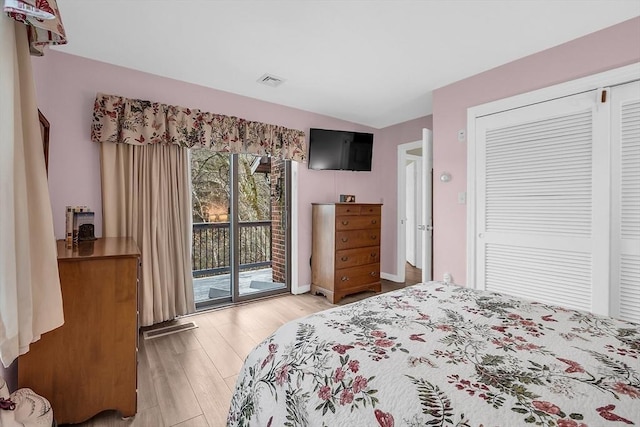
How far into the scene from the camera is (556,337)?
3.47 feet

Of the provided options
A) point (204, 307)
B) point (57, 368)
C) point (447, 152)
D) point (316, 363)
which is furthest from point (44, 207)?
point (447, 152)

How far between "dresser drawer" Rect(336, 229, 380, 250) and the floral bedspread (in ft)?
7.20

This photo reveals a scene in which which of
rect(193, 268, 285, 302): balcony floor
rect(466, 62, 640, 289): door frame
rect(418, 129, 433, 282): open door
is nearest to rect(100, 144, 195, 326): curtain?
rect(193, 268, 285, 302): balcony floor

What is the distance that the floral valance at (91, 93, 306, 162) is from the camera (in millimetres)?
2477

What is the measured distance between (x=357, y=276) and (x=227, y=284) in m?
1.86

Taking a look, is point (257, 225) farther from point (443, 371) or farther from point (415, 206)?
point (443, 371)

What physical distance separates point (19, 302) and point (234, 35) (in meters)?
2.03

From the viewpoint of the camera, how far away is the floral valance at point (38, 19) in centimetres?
88

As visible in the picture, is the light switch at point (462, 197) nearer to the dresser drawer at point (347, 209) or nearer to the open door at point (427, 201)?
the open door at point (427, 201)

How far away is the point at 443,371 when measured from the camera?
0.82m

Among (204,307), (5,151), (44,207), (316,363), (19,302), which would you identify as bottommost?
(204,307)

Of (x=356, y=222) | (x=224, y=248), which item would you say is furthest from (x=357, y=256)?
(x=224, y=248)

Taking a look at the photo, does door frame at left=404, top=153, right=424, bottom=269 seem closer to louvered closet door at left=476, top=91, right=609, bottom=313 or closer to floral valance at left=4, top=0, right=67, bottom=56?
louvered closet door at left=476, top=91, right=609, bottom=313

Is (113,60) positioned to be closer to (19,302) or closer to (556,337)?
(19,302)
